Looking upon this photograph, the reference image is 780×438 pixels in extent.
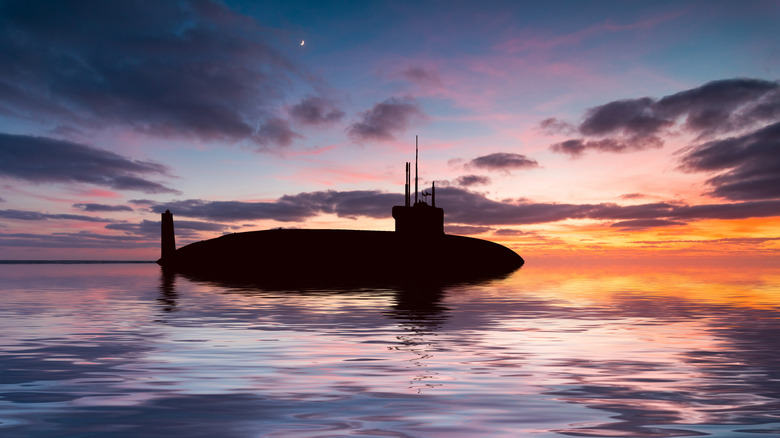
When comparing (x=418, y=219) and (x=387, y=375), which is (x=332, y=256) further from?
(x=387, y=375)

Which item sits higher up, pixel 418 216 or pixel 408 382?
pixel 418 216

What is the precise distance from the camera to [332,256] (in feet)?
213

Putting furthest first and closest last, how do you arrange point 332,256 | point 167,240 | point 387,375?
1. point 167,240
2. point 332,256
3. point 387,375

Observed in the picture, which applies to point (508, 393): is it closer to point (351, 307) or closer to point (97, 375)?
point (97, 375)

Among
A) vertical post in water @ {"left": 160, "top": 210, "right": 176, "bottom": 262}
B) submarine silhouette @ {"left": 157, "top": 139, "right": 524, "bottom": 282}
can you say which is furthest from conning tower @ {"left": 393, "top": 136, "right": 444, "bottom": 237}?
vertical post in water @ {"left": 160, "top": 210, "right": 176, "bottom": 262}

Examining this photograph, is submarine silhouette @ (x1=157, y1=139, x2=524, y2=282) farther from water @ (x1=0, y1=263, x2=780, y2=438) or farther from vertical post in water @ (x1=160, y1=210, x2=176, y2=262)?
water @ (x1=0, y1=263, x2=780, y2=438)

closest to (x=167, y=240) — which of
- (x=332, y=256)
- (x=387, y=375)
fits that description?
(x=332, y=256)

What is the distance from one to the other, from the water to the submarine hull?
36369mm

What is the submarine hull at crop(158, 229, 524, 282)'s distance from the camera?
6306 centimetres

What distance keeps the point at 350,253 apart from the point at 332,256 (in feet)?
5.76

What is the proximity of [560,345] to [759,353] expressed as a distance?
4667mm

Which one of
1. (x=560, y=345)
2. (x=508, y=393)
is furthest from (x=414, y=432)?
(x=560, y=345)

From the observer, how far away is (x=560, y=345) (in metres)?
17.6

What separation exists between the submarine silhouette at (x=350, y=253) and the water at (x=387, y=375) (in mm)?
36601
